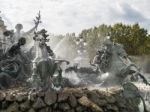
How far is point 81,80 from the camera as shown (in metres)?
17.2

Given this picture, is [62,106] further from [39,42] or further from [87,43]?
[87,43]

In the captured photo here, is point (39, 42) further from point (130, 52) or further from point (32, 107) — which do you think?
point (130, 52)

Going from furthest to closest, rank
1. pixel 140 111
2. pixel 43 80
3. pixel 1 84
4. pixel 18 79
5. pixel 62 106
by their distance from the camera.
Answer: pixel 18 79 < pixel 1 84 < pixel 140 111 < pixel 43 80 < pixel 62 106

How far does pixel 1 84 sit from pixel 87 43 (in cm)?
4110

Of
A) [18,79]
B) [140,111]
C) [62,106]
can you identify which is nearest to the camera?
[62,106]

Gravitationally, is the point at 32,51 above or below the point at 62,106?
above

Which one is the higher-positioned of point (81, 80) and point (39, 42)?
point (39, 42)

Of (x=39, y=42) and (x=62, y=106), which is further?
(x=39, y=42)

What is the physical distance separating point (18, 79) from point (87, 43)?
3991cm

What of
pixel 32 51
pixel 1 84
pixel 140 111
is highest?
pixel 32 51

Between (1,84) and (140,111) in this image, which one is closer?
(140,111)

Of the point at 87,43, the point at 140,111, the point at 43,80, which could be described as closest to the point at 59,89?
the point at 43,80

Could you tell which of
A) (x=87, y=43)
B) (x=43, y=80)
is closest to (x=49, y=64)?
(x=43, y=80)

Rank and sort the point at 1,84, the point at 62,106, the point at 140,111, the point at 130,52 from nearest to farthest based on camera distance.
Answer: the point at 62,106, the point at 140,111, the point at 1,84, the point at 130,52
